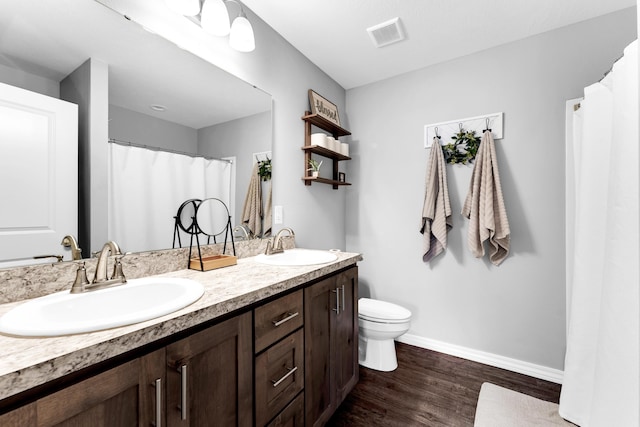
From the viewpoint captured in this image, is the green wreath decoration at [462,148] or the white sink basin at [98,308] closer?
the white sink basin at [98,308]

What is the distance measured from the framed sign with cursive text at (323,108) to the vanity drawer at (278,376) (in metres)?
1.66

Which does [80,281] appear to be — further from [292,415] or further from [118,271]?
[292,415]

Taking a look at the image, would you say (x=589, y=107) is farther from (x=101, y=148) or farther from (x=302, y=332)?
(x=101, y=148)

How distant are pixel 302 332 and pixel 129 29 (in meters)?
1.49

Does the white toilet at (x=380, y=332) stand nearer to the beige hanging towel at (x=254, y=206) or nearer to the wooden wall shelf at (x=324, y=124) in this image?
the beige hanging towel at (x=254, y=206)

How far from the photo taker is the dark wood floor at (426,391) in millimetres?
1540

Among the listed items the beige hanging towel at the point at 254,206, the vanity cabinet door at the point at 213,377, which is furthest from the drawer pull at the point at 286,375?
the beige hanging towel at the point at 254,206

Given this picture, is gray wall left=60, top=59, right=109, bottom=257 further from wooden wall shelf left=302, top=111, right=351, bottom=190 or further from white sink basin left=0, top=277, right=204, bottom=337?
wooden wall shelf left=302, top=111, right=351, bottom=190

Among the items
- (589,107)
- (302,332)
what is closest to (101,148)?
(302,332)

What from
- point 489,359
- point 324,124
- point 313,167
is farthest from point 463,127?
point 489,359

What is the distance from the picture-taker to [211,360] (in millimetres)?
834

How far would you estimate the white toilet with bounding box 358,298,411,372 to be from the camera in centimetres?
190

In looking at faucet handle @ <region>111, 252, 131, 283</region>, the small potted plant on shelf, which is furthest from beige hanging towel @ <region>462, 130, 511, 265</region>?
faucet handle @ <region>111, 252, 131, 283</region>

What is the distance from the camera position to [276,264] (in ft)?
4.66
